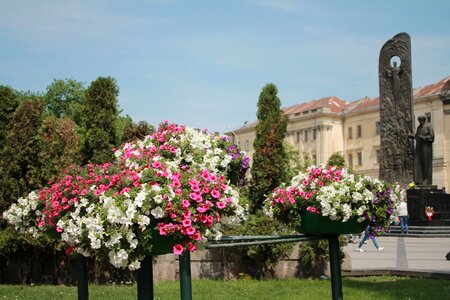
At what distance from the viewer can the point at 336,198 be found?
3.56m

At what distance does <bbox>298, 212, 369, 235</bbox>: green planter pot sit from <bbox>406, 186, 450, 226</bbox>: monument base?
22.1 m

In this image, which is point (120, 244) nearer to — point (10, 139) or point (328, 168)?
point (328, 168)

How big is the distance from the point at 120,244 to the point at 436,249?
15.8 metres

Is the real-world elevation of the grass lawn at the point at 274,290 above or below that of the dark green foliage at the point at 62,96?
below

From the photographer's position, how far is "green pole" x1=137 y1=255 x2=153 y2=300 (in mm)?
2916


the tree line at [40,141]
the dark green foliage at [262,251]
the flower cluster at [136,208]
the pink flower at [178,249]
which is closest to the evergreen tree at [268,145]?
the tree line at [40,141]

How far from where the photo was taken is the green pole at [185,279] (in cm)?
292

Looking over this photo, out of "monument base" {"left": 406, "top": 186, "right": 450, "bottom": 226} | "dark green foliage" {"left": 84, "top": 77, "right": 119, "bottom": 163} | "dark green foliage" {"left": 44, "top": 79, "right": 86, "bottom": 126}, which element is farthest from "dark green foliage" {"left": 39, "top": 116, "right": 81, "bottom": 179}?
"dark green foliage" {"left": 44, "top": 79, "right": 86, "bottom": 126}

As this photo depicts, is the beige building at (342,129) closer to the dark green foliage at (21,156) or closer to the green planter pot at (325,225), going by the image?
the dark green foliage at (21,156)

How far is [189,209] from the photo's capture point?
2.75 m

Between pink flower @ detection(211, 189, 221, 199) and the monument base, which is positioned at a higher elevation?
pink flower @ detection(211, 189, 221, 199)

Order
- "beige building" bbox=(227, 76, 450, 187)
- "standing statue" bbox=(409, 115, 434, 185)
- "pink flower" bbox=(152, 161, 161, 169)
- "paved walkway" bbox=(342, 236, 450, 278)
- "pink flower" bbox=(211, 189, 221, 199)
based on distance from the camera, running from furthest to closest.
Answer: "beige building" bbox=(227, 76, 450, 187) → "standing statue" bbox=(409, 115, 434, 185) → "paved walkway" bbox=(342, 236, 450, 278) → "pink flower" bbox=(152, 161, 161, 169) → "pink flower" bbox=(211, 189, 221, 199)

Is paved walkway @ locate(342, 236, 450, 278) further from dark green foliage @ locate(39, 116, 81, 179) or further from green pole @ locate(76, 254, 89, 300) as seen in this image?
green pole @ locate(76, 254, 89, 300)

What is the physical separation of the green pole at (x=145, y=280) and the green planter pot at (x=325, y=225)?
1135 mm
